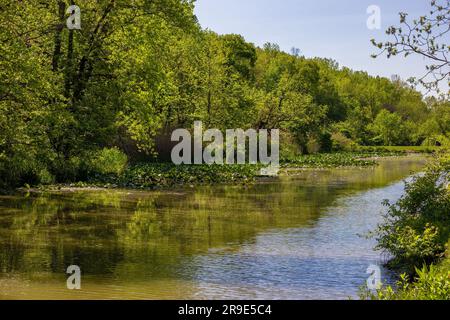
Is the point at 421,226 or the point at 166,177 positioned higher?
the point at 166,177

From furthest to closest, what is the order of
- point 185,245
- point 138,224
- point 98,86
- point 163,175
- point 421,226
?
point 163,175 < point 98,86 < point 138,224 < point 185,245 < point 421,226

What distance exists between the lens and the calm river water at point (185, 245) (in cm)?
1320

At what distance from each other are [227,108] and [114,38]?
21424 millimetres

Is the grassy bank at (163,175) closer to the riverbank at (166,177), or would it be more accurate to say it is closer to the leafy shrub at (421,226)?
the riverbank at (166,177)

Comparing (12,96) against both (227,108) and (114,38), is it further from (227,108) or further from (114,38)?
(227,108)

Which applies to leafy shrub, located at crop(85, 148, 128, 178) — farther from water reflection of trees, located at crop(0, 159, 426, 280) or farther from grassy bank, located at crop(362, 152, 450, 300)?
grassy bank, located at crop(362, 152, 450, 300)

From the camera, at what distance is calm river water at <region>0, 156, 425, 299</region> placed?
13203mm

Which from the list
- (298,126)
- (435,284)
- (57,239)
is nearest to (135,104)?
(57,239)

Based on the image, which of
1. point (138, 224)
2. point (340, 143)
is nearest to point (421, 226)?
point (138, 224)

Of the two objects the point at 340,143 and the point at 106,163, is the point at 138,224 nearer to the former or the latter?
the point at 106,163

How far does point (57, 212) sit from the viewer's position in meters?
23.3

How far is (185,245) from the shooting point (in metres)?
17.8

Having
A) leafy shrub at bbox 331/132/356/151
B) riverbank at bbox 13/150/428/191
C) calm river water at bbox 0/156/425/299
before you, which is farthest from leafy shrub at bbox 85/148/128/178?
leafy shrub at bbox 331/132/356/151
